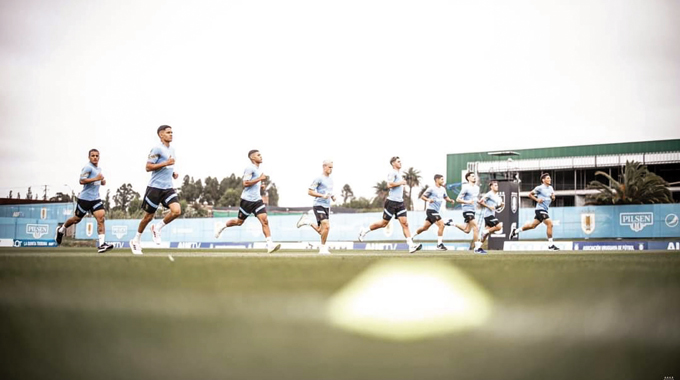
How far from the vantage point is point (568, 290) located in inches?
151

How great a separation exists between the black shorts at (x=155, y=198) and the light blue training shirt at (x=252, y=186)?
182cm

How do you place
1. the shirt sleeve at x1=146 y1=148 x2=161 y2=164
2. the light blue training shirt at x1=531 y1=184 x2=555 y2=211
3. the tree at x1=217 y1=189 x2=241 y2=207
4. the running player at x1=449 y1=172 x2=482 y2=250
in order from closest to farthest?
the shirt sleeve at x1=146 y1=148 x2=161 y2=164 → the running player at x1=449 y1=172 x2=482 y2=250 → the light blue training shirt at x1=531 y1=184 x2=555 y2=211 → the tree at x1=217 y1=189 x2=241 y2=207

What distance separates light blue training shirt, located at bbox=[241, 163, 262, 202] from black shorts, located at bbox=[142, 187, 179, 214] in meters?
1.82

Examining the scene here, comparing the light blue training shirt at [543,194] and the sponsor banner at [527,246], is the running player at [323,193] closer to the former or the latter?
the light blue training shirt at [543,194]

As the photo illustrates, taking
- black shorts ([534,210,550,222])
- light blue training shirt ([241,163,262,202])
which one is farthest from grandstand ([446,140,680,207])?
light blue training shirt ([241,163,262,202])

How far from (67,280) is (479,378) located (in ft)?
12.6

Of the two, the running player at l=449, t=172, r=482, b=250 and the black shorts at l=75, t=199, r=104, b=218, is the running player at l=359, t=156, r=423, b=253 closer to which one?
the running player at l=449, t=172, r=482, b=250

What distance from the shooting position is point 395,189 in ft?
57.9

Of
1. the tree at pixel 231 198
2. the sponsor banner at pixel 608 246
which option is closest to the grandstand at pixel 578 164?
the sponsor banner at pixel 608 246

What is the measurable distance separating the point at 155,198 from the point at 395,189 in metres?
6.82

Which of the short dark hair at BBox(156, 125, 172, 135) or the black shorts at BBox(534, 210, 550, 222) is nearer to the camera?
the short dark hair at BBox(156, 125, 172, 135)

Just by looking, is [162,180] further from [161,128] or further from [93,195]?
[93,195]

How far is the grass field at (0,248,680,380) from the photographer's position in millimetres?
2170

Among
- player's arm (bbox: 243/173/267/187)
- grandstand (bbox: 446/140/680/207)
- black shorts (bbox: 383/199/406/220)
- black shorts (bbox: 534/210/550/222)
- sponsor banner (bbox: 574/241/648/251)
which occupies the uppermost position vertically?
grandstand (bbox: 446/140/680/207)
